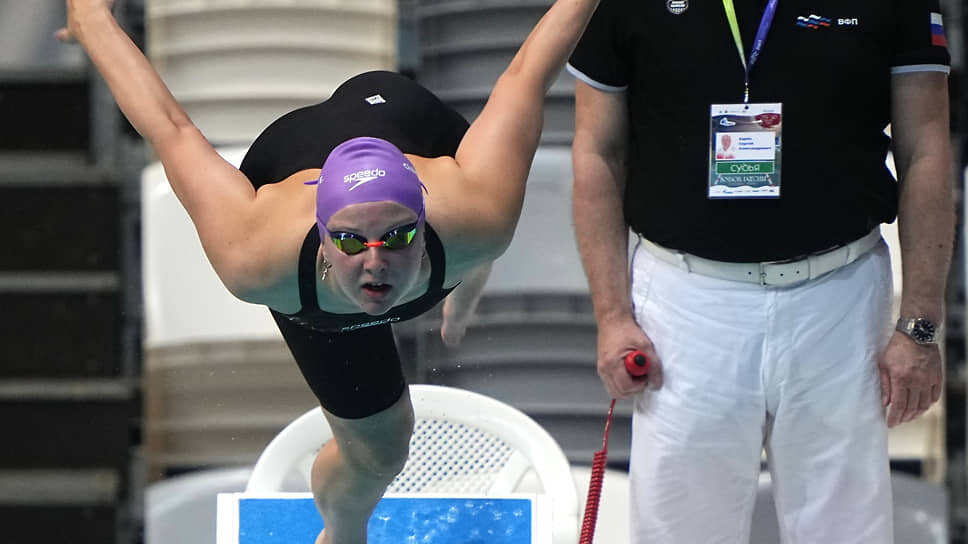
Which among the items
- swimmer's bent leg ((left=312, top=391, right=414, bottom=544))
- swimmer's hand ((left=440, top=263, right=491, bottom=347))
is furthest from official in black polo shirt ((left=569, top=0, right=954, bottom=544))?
swimmer's bent leg ((left=312, top=391, right=414, bottom=544))

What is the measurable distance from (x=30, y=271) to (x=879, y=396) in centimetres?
117

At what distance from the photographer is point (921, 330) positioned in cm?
159

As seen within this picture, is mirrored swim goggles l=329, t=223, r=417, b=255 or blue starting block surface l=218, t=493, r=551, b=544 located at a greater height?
mirrored swim goggles l=329, t=223, r=417, b=255

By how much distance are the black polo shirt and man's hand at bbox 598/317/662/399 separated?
0.44 feet

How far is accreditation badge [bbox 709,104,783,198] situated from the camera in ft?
5.15

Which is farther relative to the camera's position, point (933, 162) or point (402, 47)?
point (402, 47)

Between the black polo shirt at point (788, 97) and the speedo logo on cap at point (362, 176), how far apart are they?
0.47 meters

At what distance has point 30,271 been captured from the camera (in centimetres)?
172

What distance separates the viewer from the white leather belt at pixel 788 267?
1594mm

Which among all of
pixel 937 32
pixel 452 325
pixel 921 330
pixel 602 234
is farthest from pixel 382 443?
pixel 937 32

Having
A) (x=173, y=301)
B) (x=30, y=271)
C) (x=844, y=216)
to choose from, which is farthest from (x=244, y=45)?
(x=844, y=216)

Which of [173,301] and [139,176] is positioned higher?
[139,176]

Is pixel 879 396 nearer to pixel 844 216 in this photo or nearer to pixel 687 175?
pixel 844 216

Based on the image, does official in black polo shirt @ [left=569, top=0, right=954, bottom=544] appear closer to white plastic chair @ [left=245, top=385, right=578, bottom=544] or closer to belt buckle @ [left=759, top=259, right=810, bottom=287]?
belt buckle @ [left=759, top=259, right=810, bottom=287]
